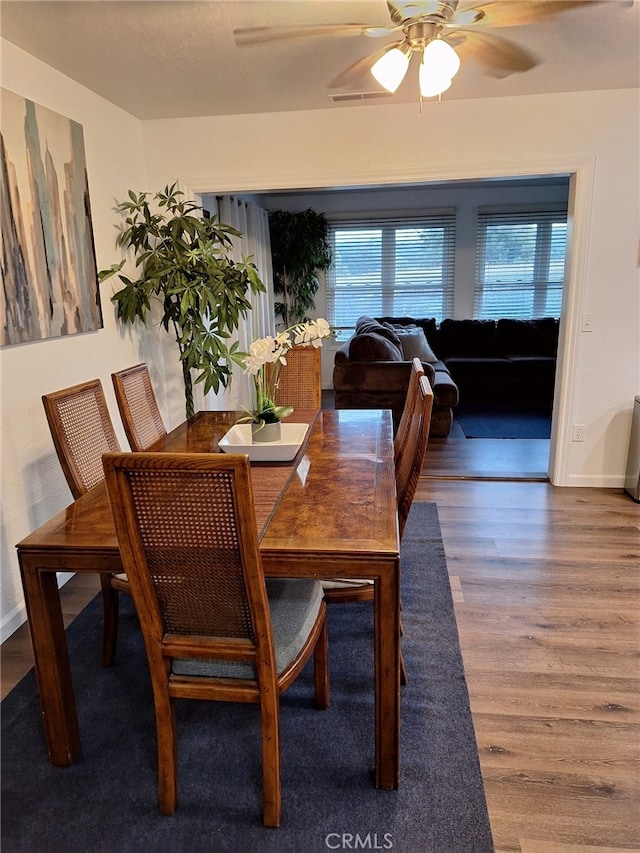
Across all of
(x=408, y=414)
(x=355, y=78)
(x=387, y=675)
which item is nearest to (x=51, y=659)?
(x=387, y=675)

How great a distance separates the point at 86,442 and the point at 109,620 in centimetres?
66

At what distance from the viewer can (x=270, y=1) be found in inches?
76.9

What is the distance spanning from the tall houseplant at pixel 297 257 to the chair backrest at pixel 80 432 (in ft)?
15.2

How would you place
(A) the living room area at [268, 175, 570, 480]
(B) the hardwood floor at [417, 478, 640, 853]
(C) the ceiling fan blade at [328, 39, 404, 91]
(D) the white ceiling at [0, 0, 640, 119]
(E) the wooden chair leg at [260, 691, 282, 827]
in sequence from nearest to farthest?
(E) the wooden chair leg at [260, 691, 282, 827] → (B) the hardwood floor at [417, 478, 640, 853] → (D) the white ceiling at [0, 0, 640, 119] → (C) the ceiling fan blade at [328, 39, 404, 91] → (A) the living room area at [268, 175, 570, 480]

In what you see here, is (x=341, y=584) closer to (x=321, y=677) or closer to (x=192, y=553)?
(x=321, y=677)

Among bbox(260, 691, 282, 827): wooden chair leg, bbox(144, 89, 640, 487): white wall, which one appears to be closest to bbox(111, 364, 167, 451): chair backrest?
bbox(260, 691, 282, 827): wooden chair leg

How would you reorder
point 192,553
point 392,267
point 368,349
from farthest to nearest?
point 392,267, point 368,349, point 192,553

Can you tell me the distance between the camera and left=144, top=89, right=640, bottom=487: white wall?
3.19 meters

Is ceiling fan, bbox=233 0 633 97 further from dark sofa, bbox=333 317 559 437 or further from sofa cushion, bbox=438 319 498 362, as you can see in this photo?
sofa cushion, bbox=438 319 498 362

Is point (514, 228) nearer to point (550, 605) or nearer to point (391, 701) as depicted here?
point (550, 605)

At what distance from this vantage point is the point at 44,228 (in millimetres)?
2438

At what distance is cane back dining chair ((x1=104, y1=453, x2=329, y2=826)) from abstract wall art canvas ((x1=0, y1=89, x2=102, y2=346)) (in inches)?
55.6

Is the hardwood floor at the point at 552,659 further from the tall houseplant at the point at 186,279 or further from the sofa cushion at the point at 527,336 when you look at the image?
the sofa cushion at the point at 527,336

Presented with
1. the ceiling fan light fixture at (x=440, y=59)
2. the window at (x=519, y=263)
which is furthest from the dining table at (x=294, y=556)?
the window at (x=519, y=263)
